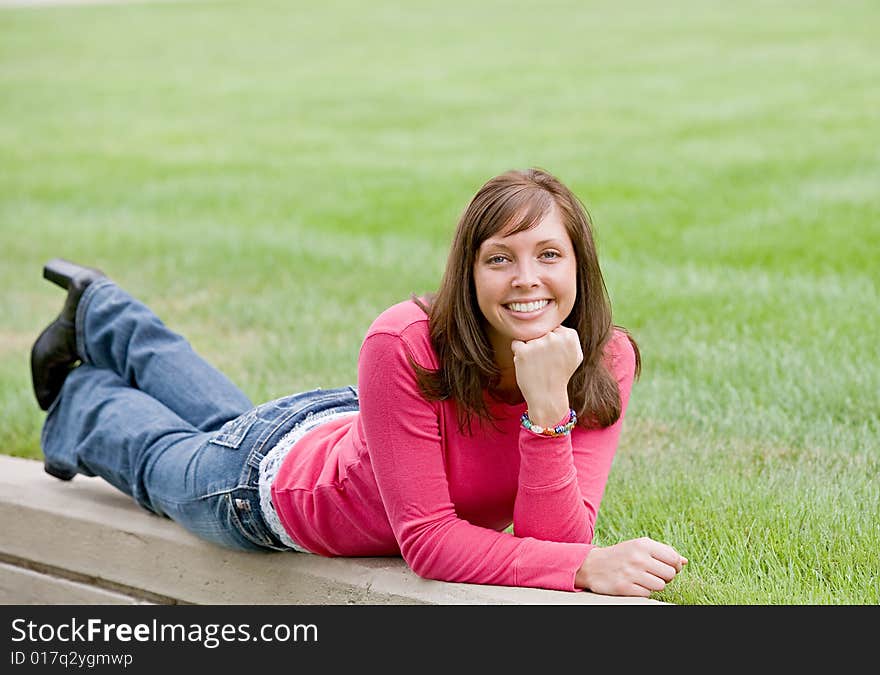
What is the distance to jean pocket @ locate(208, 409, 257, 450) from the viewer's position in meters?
3.28

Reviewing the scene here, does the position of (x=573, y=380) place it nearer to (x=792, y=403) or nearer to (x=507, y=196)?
(x=507, y=196)

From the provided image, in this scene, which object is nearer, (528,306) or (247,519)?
(528,306)

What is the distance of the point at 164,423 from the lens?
12.0ft

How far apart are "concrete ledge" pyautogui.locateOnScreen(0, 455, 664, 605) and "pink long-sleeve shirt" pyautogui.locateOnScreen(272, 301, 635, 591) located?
8 cm

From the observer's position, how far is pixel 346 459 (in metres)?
2.96

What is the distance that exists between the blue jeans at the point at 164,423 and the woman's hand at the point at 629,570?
87 centimetres

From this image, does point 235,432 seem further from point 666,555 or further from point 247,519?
point 666,555

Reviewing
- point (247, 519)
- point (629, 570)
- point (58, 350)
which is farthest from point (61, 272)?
point (629, 570)

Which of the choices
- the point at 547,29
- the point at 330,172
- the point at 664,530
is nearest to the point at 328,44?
the point at 547,29

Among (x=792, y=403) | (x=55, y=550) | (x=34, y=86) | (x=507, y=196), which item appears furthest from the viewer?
(x=34, y=86)

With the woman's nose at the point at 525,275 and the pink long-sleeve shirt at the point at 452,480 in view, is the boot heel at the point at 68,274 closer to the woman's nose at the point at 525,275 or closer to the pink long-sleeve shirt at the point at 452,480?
the pink long-sleeve shirt at the point at 452,480

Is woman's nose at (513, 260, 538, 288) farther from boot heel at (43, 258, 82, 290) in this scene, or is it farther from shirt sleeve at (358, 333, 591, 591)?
boot heel at (43, 258, 82, 290)

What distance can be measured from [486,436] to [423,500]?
0.22 meters
